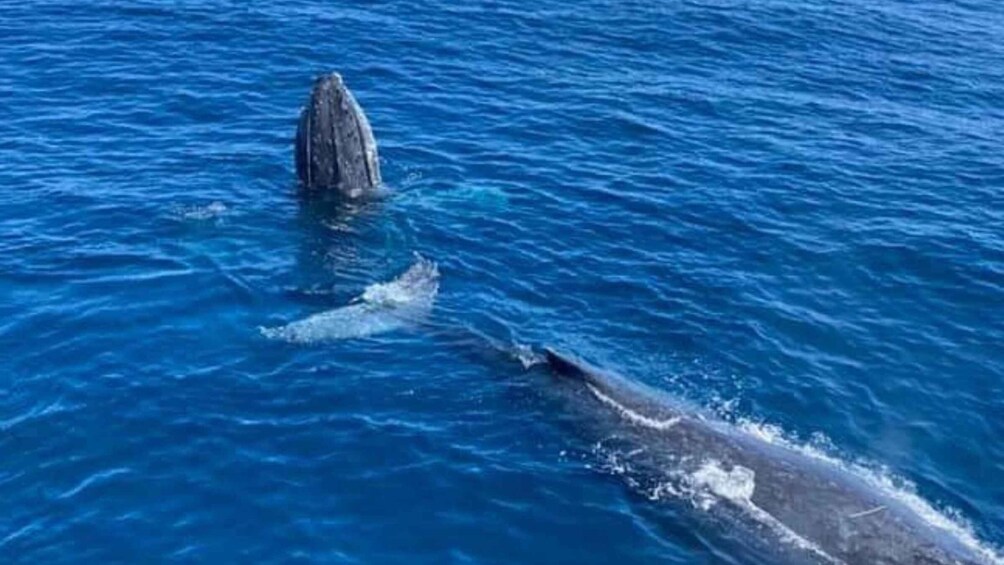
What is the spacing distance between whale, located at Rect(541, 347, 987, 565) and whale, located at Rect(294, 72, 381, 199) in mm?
17818

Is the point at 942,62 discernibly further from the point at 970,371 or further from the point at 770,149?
the point at 970,371

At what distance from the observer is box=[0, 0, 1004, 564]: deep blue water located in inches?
1534

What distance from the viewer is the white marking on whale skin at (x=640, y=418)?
40.2 m

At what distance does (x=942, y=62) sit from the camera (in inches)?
3056

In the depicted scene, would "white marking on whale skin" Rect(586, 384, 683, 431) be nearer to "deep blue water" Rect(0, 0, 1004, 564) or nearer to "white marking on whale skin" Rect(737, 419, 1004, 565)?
"deep blue water" Rect(0, 0, 1004, 564)

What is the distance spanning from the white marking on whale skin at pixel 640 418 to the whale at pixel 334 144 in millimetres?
19572

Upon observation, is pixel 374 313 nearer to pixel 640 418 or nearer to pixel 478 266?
pixel 478 266

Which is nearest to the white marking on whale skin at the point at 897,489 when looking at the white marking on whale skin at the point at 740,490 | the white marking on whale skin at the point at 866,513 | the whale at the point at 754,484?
the whale at the point at 754,484

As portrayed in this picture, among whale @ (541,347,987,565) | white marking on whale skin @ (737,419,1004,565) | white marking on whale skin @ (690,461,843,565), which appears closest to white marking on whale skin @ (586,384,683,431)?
whale @ (541,347,987,565)

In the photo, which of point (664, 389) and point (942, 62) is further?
point (942, 62)

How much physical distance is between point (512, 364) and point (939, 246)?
2124cm

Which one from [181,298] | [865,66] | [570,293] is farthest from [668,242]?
[865,66]

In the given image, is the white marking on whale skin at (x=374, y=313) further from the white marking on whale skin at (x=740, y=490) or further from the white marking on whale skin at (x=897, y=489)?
the white marking on whale skin at (x=740, y=490)

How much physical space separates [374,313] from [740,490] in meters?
15.8
